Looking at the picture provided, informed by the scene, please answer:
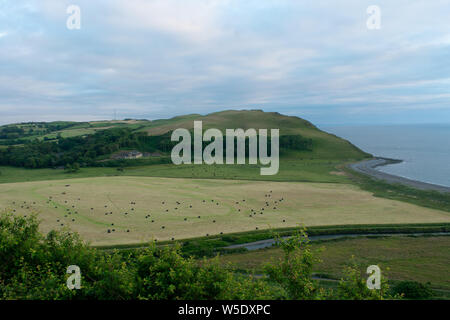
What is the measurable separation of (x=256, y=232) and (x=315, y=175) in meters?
76.8

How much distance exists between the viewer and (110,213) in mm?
74625

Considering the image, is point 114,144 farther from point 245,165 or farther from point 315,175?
point 315,175

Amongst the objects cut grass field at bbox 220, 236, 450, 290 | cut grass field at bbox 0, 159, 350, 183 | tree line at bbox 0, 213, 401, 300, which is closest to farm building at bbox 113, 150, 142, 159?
cut grass field at bbox 0, 159, 350, 183

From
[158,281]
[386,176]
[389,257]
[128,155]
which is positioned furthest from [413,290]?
[128,155]

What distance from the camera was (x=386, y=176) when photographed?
132125 millimetres

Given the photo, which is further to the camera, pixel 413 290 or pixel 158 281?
pixel 413 290

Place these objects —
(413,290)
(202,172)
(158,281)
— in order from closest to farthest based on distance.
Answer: (158,281), (413,290), (202,172)

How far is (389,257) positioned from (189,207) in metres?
48.7

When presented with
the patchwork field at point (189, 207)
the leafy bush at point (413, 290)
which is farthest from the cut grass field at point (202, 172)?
the leafy bush at point (413, 290)

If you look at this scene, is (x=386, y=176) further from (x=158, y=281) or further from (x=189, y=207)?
(x=158, y=281)

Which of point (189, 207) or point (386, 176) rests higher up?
point (386, 176)

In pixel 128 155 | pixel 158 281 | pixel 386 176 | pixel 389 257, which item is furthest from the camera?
pixel 128 155

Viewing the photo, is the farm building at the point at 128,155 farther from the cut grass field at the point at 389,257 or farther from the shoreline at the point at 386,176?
the cut grass field at the point at 389,257

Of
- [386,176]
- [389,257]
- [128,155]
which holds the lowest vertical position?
[389,257]
